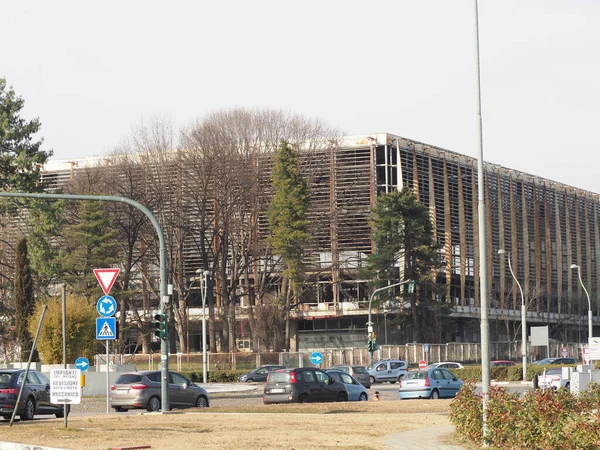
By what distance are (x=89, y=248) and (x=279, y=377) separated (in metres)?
41.5

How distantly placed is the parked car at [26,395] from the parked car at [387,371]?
36072mm

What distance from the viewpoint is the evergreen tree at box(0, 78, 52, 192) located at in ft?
171

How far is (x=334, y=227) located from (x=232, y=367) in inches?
549

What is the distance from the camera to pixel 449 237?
98938 millimetres

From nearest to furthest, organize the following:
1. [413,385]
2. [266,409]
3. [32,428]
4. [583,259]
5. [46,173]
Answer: [32,428] → [266,409] → [413,385] → [46,173] → [583,259]

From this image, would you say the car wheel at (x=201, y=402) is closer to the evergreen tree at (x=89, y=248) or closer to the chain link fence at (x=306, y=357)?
the chain link fence at (x=306, y=357)

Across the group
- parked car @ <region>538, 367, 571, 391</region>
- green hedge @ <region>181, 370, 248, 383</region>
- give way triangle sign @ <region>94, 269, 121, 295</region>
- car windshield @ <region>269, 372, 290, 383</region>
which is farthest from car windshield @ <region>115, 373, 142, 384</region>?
green hedge @ <region>181, 370, 248, 383</region>

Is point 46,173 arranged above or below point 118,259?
above

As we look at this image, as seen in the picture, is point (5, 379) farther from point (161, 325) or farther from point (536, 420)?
point (536, 420)

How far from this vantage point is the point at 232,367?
254 feet

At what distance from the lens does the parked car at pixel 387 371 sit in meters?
67.1

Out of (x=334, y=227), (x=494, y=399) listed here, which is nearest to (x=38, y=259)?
(x=334, y=227)

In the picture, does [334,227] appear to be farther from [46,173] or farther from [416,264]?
[46,173]

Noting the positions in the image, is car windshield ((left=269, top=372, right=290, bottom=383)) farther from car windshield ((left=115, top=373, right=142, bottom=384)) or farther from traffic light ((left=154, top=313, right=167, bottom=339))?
traffic light ((left=154, top=313, right=167, bottom=339))
